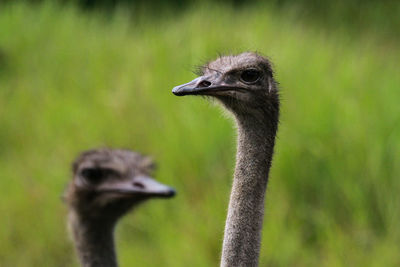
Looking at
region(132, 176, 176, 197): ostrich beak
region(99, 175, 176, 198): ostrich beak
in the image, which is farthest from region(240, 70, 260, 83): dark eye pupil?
region(99, 175, 176, 198): ostrich beak

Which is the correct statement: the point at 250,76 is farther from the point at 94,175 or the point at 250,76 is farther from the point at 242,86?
the point at 94,175

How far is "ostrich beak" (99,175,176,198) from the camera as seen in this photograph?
282 centimetres

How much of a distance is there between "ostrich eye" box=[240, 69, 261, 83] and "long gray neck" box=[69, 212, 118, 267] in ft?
4.34

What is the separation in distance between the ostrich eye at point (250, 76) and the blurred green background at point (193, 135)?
1.10m

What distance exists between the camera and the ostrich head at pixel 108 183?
118 inches

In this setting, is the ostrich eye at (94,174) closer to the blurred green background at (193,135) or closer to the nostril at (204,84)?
the blurred green background at (193,135)

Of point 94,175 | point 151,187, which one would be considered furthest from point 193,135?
point 151,187

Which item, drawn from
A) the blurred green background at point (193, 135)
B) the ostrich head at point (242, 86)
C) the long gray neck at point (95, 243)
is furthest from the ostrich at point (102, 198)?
the ostrich head at point (242, 86)

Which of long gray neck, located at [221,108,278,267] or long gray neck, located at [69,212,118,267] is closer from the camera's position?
long gray neck, located at [221,108,278,267]

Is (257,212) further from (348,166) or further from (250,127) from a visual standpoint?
(348,166)

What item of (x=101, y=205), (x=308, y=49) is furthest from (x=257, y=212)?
(x=308, y=49)

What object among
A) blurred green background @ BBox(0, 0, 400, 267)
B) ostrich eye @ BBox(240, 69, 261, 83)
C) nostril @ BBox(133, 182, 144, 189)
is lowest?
ostrich eye @ BBox(240, 69, 261, 83)

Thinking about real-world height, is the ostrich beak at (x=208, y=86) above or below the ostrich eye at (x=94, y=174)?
below

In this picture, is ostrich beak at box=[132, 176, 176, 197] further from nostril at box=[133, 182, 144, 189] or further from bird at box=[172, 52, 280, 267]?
bird at box=[172, 52, 280, 267]
